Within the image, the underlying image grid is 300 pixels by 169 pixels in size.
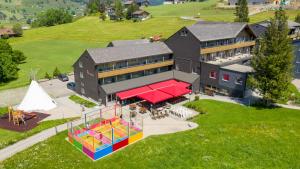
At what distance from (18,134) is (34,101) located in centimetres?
1015

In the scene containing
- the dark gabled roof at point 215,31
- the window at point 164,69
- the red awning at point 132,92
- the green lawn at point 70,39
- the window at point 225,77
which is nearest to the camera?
the red awning at point 132,92

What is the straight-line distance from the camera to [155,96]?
49.2 m

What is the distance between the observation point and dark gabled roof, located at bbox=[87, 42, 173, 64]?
1994 inches

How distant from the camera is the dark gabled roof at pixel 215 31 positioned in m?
56.3

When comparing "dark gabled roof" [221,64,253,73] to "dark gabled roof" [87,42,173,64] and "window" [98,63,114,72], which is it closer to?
"dark gabled roof" [87,42,173,64]

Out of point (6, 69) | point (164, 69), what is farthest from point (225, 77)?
point (6, 69)

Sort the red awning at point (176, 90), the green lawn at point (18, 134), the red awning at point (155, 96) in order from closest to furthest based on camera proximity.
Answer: the green lawn at point (18, 134)
the red awning at point (155, 96)
the red awning at point (176, 90)

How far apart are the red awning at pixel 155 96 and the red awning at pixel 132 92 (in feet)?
4.11

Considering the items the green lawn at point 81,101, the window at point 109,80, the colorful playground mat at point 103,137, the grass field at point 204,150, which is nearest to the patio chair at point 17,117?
the grass field at point 204,150

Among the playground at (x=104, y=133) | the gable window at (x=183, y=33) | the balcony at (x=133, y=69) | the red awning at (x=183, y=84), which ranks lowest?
the playground at (x=104, y=133)

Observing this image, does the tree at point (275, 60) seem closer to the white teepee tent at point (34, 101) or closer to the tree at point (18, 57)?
the white teepee tent at point (34, 101)

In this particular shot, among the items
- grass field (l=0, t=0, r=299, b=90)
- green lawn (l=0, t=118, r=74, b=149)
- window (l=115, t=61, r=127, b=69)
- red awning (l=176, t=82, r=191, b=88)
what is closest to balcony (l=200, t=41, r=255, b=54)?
red awning (l=176, t=82, r=191, b=88)

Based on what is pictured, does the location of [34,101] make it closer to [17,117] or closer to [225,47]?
[17,117]

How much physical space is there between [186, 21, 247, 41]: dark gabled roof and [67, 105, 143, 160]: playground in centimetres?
2261
